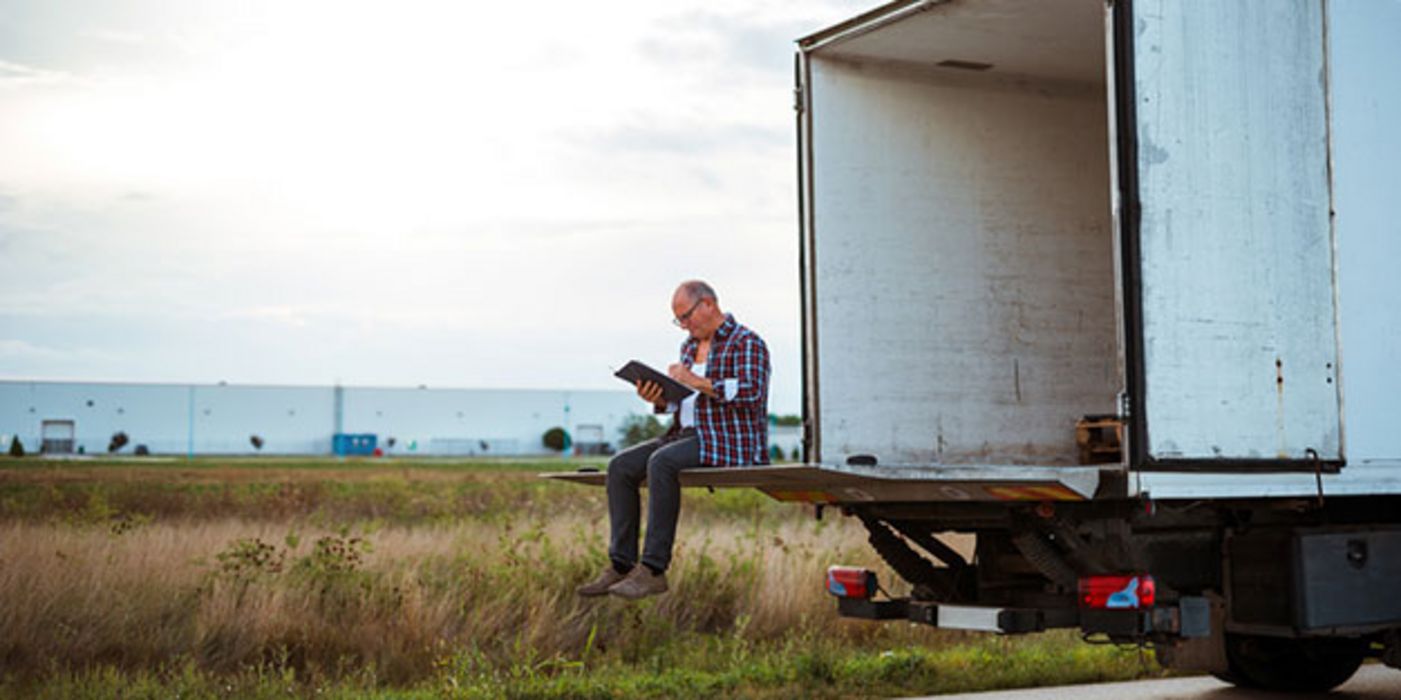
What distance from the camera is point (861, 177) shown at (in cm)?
834

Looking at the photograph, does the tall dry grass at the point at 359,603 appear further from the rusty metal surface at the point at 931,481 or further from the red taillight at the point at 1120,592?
the red taillight at the point at 1120,592

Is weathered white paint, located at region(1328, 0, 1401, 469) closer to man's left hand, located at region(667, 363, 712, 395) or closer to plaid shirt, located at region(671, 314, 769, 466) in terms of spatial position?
plaid shirt, located at region(671, 314, 769, 466)

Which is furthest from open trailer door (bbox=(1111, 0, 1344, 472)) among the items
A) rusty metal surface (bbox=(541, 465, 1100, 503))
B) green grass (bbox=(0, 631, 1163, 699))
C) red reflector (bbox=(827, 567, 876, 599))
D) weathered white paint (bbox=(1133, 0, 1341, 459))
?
green grass (bbox=(0, 631, 1163, 699))

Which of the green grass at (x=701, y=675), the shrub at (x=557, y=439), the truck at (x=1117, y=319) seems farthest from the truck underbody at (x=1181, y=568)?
the shrub at (x=557, y=439)

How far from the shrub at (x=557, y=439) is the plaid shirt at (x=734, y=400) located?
86.9 m

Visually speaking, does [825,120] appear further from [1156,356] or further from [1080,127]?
[1156,356]

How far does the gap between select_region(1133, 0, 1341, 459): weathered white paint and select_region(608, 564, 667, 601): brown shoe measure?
222 centimetres

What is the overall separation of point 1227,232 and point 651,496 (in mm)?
2772

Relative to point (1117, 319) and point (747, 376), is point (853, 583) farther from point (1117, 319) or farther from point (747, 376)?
point (1117, 319)

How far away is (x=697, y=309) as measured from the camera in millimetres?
7633

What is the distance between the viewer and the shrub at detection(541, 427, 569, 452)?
311ft

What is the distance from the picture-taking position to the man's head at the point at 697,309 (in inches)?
301

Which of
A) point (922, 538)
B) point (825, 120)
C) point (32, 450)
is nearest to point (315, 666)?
point (922, 538)

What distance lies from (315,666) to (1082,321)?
16.6 ft
